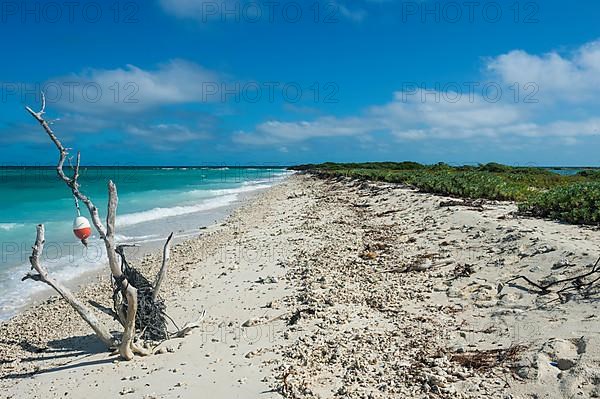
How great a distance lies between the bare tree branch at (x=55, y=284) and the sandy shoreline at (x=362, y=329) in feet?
0.94

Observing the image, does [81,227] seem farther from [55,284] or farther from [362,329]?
[362,329]

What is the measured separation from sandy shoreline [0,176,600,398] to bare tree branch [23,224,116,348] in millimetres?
285

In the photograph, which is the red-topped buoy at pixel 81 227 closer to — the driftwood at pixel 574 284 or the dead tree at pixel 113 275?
the dead tree at pixel 113 275

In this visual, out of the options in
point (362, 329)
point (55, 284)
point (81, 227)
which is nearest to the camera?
point (55, 284)

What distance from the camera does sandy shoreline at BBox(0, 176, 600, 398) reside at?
4.24 metres

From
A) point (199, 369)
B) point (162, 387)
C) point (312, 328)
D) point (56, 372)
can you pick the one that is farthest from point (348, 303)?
point (56, 372)

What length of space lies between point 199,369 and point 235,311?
2014 mm

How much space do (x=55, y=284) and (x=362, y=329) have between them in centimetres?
393

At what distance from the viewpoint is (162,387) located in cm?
468

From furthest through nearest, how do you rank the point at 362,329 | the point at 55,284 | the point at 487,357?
the point at 362,329 < the point at 55,284 < the point at 487,357

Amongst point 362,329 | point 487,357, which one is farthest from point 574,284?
point 362,329

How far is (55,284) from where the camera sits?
5410mm

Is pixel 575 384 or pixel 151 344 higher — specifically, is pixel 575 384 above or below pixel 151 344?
above

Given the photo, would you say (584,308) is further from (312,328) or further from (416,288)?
(312,328)
